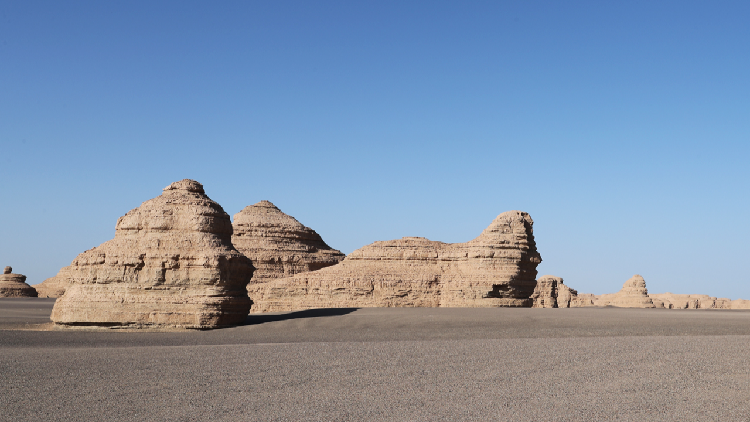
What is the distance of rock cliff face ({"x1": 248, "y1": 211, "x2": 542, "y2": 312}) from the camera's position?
35312 millimetres

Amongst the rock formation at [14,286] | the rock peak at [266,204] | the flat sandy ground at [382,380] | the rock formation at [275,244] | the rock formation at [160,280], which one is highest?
the rock peak at [266,204]

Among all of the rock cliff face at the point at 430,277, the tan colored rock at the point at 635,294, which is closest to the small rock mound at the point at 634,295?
the tan colored rock at the point at 635,294

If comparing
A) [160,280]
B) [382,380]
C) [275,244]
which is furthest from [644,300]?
[382,380]

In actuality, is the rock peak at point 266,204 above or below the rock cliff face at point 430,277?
above

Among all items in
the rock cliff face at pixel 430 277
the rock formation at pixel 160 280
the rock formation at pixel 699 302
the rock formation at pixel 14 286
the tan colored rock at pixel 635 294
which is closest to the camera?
the rock formation at pixel 160 280

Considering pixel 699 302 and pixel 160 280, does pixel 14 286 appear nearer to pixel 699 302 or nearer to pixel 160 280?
pixel 160 280

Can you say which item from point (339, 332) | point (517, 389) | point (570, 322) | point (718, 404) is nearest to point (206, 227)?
point (339, 332)

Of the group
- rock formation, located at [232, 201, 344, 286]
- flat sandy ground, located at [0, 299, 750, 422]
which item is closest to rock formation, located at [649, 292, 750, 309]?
rock formation, located at [232, 201, 344, 286]

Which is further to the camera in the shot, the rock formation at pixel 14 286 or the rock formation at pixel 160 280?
the rock formation at pixel 14 286

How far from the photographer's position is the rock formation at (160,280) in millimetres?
20516

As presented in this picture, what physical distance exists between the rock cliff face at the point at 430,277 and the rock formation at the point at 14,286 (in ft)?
97.6

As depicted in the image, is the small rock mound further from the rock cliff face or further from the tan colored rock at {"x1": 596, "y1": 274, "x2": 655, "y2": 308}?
the rock cliff face

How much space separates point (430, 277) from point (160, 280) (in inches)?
738

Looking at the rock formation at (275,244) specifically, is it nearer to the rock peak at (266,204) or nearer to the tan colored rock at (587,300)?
the rock peak at (266,204)
